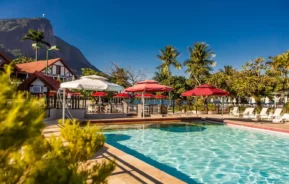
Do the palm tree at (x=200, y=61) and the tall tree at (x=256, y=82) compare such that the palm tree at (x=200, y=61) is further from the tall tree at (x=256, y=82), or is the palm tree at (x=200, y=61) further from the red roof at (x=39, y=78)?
the red roof at (x=39, y=78)

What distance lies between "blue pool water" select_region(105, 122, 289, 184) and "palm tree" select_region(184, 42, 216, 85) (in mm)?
28325

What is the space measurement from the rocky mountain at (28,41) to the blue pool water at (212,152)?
14651cm

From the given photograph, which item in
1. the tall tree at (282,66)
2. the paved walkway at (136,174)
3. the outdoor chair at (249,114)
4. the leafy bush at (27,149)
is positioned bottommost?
the paved walkway at (136,174)

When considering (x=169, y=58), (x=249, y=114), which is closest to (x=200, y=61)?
(x=169, y=58)

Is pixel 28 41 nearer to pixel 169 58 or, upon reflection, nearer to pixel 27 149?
pixel 169 58

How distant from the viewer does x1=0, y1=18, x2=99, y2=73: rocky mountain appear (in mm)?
151500

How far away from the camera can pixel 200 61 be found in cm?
4200

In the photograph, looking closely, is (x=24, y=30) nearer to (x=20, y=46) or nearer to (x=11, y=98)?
(x=20, y=46)

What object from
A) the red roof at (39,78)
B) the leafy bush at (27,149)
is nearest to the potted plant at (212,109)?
the red roof at (39,78)

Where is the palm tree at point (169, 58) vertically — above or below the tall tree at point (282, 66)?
above

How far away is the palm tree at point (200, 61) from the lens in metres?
41.8

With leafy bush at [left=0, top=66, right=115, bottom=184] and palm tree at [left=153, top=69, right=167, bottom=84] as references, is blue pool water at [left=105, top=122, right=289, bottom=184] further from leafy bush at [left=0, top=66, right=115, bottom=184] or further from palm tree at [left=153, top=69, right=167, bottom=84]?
palm tree at [left=153, top=69, right=167, bottom=84]

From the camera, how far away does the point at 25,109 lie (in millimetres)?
1542

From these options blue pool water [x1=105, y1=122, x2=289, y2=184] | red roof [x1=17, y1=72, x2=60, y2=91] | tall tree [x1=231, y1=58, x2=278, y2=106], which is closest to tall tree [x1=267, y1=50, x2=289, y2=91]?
tall tree [x1=231, y1=58, x2=278, y2=106]
